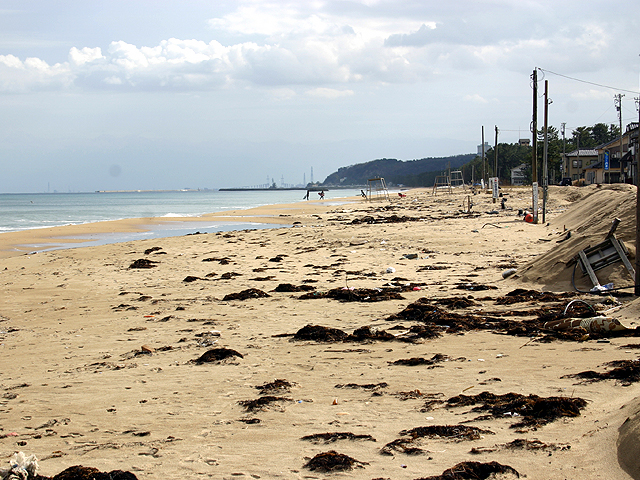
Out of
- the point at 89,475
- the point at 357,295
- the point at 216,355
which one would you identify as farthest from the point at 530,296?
the point at 89,475

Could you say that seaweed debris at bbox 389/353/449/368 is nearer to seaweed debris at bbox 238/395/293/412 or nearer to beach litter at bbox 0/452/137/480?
seaweed debris at bbox 238/395/293/412

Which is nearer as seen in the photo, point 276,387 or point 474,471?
point 474,471

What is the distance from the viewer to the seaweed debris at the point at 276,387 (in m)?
5.66

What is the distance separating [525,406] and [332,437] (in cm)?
164

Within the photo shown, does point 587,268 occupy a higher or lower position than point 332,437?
higher

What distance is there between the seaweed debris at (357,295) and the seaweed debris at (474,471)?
6548mm

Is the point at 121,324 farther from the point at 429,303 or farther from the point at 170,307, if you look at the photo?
the point at 429,303

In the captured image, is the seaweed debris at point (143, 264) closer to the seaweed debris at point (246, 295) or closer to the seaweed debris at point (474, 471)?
the seaweed debris at point (246, 295)

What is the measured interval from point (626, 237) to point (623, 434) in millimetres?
7918

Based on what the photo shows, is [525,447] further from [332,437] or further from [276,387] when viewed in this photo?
[276,387]

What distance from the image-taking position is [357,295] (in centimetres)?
1062

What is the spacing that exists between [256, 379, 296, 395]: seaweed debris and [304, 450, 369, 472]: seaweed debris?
1666 mm

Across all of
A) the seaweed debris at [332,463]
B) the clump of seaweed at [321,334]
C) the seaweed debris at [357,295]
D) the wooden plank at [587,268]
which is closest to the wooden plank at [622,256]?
the wooden plank at [587,268]

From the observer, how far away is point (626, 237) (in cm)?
1064
